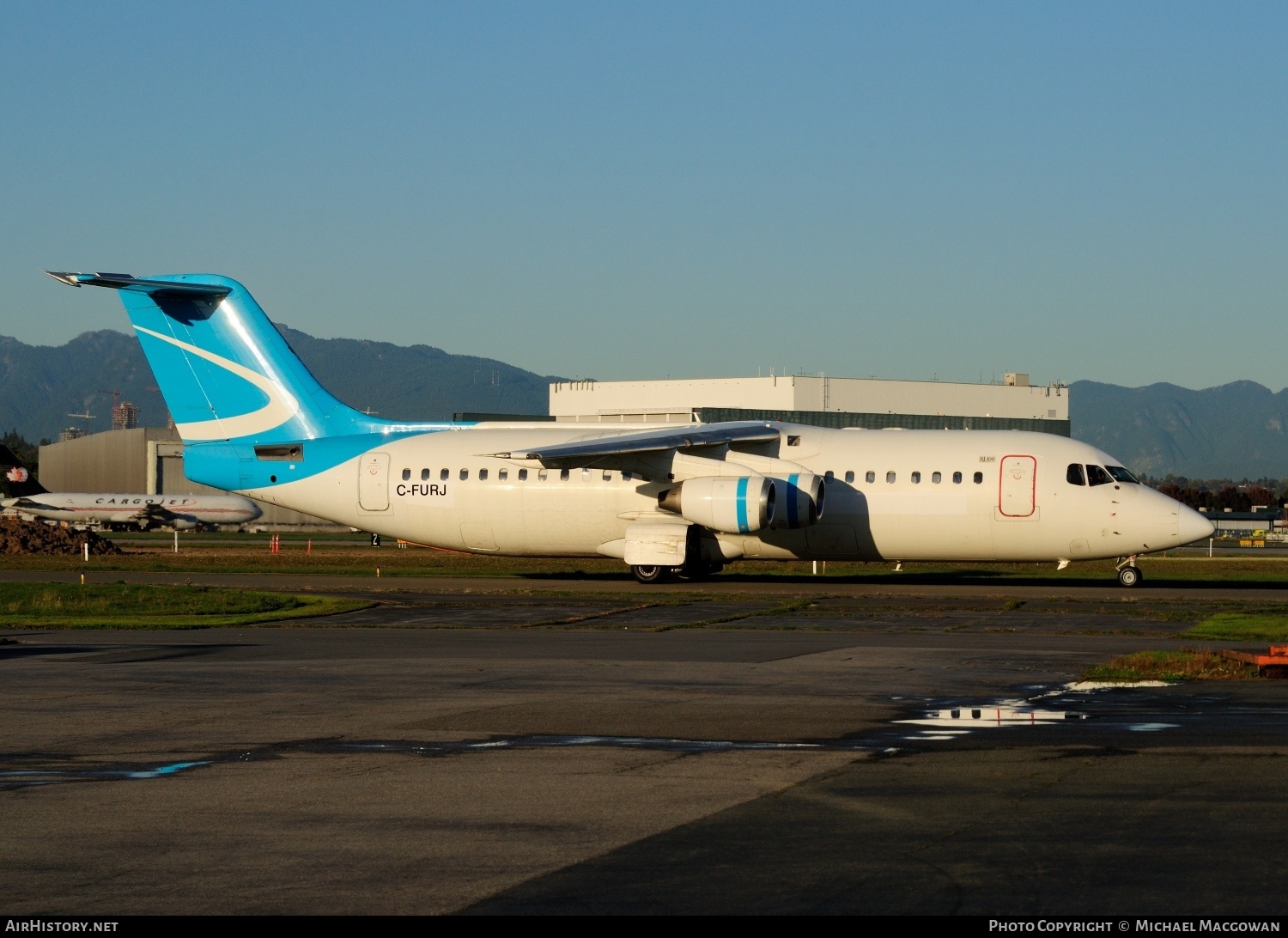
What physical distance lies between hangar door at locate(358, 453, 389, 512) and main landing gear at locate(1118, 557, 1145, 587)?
20122 mm

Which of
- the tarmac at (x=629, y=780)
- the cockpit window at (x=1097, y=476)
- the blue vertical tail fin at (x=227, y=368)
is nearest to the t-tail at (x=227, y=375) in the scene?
the blue vertical tail fin at (x=227, y=368)

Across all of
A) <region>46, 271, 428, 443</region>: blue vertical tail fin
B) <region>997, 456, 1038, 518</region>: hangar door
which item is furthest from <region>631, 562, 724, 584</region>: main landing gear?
<region>46, 271, 428, 443</region>: blue vertical tail fin

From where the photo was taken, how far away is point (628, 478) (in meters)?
38.9

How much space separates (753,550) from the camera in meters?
38.6

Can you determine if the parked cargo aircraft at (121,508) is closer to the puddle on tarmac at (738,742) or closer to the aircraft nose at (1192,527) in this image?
the aircraft nose at (1192,527)

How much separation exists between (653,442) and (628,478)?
221 cm

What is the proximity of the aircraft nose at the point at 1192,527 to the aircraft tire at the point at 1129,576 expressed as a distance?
1.87 meters

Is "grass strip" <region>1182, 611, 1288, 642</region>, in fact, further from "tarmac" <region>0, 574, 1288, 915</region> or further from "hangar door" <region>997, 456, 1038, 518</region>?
"hangar door" <region>997, 456, 1038, 518</region>

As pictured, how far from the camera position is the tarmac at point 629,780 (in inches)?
318

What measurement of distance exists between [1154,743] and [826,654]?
854 cm

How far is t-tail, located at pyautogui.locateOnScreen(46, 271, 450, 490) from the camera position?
134 feet

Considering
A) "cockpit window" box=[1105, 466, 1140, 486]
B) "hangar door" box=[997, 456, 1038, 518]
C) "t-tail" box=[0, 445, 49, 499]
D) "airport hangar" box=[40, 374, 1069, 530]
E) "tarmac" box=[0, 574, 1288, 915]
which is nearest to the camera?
"tarmac" box=[0, 574, 1288, 915]

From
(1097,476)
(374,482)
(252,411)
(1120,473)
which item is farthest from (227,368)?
(1120,473)

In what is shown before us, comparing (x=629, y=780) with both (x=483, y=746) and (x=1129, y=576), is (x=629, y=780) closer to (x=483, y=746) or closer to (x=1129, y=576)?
(x=483, y=746)
